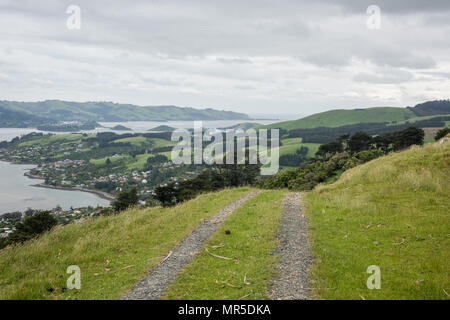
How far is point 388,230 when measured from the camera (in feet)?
42.4

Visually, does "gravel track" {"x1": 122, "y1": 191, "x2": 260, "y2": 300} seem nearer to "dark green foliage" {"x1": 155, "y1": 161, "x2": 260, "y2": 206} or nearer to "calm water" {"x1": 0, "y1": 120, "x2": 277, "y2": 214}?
"dark green foliage" {"x1": 155, "y1": 161, "x2": 260, "y2": 206}

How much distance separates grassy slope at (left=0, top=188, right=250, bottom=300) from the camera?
30.9 feet

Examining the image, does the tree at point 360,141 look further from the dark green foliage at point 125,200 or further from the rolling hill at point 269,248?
the dark green foliage at point 125,200

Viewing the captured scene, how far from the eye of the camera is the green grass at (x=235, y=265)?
8.41 m

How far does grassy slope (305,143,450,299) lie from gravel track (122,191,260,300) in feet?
15.5

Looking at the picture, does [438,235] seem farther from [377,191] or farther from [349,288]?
[377,191]

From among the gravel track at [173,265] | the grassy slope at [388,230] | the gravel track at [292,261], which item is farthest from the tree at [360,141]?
the gravel track at [173,265]

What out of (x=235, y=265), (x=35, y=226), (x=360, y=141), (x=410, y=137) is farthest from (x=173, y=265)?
(x=360, y=141)

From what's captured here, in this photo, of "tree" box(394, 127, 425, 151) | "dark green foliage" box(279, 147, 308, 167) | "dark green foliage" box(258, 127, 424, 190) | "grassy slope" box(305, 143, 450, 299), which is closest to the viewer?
"grassy slope" box(305, 143, 450, 299)

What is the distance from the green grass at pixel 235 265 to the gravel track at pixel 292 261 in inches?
13.0

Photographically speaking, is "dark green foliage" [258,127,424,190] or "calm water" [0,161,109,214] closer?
"dark green foliage" [258,127,424,190]

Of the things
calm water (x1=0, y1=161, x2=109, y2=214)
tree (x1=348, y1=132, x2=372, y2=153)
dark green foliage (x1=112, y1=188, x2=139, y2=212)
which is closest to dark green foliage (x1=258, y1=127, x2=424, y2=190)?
tree (x1=348, y1=132, x2=372, y2=153)

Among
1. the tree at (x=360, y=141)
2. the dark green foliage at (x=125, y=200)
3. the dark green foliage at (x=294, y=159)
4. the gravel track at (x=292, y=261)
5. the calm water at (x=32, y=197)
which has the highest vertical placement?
the tree at (x=360, y=141)

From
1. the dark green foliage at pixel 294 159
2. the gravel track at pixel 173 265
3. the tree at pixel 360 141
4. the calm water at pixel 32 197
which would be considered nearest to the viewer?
the gravel track at pixel 173 265
